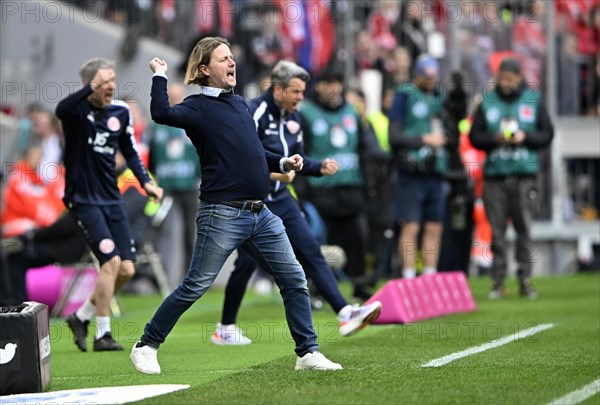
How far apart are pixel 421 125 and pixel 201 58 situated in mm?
6569

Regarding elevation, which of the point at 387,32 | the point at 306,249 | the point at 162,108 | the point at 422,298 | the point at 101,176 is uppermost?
the point at 387,32

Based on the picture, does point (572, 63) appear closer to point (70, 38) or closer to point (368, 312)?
point (70, 38)

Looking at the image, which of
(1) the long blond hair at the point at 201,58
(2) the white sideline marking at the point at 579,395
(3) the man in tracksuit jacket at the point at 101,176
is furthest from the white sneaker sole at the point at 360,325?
(2) the white sideline marking at the point at 579,395

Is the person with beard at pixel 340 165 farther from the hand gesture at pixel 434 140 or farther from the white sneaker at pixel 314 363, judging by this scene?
the white sneaker at pixel 314 363

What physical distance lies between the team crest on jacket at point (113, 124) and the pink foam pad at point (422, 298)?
8.24 ft

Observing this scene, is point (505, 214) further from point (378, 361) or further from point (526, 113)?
point (378, 361)

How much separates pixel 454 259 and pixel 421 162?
90.9 inches

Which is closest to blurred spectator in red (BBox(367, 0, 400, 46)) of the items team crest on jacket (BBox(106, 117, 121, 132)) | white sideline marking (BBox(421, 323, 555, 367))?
white sideline marking (BBox(421, 323, 555, 367))

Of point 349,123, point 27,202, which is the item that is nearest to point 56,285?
point 27,202

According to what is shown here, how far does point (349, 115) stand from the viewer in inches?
583

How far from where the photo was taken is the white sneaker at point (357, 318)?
34.2 feet

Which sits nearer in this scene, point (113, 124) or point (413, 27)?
point (113, 124)

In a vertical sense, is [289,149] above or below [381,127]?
above

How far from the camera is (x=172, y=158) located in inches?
714
